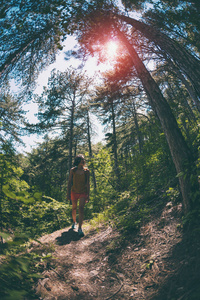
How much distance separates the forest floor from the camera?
1.70 metres

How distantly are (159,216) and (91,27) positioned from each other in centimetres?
588

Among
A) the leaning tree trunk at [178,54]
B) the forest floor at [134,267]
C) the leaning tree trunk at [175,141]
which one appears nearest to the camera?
the forest floor at [134,267]

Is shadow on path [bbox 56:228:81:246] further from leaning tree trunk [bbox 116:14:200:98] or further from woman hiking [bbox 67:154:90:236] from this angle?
leaning tree trunk [bbox 116:14:200:98]

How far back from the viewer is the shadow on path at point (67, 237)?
3.90 m

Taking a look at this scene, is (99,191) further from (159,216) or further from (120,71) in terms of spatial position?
(120,71)

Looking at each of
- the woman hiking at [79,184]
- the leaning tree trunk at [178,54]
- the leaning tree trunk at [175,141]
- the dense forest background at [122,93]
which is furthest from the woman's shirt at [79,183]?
the leaning tree trunk at [178,54]

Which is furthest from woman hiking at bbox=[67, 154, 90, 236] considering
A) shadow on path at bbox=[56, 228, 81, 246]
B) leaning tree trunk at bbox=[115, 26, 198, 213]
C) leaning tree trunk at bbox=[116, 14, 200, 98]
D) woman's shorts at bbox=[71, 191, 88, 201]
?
leaning tree trunk at bbox=[116, 14, 200, 98]

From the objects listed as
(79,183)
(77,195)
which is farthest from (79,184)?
(77,195)

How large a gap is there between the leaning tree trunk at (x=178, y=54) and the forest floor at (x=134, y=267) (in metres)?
2.70

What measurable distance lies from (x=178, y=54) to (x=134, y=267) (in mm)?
4357

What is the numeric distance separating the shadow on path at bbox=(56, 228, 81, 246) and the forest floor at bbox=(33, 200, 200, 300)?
261 millimetres

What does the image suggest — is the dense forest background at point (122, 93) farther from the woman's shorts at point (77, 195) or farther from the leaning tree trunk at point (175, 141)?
the woman's shorts at point (77, 195)

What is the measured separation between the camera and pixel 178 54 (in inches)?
140

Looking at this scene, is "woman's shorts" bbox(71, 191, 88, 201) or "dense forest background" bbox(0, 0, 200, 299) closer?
"dense forest background" bbox(0, 0, 200, 299)
